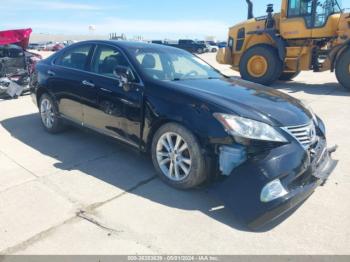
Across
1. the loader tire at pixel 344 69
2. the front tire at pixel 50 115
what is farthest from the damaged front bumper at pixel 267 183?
the loader tire at pixel 344 69

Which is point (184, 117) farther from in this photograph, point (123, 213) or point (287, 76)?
point (287, 76)

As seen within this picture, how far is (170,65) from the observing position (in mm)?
4328

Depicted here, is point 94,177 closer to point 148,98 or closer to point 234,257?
point 148,98

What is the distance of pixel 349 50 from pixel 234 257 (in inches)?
375

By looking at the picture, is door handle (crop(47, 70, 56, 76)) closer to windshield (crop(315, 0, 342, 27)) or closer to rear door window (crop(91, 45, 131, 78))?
rear door window (crop(91, 45, 131, 78))

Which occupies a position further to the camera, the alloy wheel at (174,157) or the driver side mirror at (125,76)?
the driver side mirror at (125,76)

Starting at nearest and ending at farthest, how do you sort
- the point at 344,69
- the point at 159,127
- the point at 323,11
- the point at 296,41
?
the point at 159,127 → the point at 344,69 → the point at 323,11 → the point at 296,41

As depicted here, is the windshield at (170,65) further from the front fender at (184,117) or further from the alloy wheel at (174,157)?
the alloy wheel at (174,157)

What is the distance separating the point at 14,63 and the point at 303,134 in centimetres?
892

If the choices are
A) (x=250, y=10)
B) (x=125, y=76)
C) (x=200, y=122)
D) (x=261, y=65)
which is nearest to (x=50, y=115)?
(x=125, y=76)

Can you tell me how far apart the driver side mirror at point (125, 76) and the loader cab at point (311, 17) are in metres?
8.84

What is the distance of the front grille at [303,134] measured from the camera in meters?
3.12

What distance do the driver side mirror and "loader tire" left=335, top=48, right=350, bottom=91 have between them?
8414mm

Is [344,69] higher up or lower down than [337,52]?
lower down
